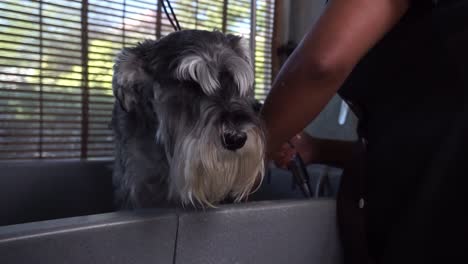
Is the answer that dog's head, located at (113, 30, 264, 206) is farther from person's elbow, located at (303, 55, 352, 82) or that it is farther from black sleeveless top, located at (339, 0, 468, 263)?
black sleeveless top, located at (339, 0, 468, 263)

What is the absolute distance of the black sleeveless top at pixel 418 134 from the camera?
75cm

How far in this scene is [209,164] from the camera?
→ 847 millimetres

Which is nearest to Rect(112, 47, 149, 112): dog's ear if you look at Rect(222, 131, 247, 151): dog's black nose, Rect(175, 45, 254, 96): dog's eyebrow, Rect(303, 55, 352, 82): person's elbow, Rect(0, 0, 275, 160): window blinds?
Rect(175, 45, 254, 96): dog's eyebrow

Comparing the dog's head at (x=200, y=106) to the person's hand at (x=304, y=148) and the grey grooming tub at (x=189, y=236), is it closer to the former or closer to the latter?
the grey grooming tub at (x=189, y=236)

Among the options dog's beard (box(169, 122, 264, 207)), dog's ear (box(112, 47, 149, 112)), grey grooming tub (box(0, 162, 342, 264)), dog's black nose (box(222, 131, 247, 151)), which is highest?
dog's ear (box(112, 47, 149, 112))

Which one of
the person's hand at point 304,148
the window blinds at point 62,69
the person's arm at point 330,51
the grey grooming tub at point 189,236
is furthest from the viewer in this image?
the window blinds at point 62,69

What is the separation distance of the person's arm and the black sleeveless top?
0.27 feet

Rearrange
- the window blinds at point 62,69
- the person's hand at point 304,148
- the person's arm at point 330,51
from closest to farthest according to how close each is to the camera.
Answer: the person's arm at point 330,51, the person's hand at point 304,148, the window blinds at point 62,69

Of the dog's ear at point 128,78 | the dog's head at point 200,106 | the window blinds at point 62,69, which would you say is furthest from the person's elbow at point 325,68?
the window blinds at point 62,69

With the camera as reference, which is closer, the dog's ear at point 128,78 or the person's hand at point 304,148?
the dog's ear at point 128,78

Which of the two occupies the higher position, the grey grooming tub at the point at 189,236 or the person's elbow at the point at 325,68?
the person's elbow at the point at 325,68

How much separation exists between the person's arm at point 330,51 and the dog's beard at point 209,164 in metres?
0.11

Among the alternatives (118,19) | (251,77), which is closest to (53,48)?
(118,19)

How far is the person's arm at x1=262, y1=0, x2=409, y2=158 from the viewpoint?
72 centimetres
